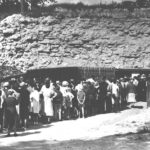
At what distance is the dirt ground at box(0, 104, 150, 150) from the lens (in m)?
10.6

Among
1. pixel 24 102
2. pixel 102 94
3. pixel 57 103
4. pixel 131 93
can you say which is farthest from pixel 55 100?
pixel 131 93

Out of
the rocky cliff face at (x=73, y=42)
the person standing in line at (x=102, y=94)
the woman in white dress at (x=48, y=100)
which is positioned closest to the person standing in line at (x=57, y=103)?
the woman in white dress at (x=48, y=100)

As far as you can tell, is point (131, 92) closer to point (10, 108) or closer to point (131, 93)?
point (131, 93)

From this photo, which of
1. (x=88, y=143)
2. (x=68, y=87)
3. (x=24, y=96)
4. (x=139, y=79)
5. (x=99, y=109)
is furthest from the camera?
(x=139, y=79)

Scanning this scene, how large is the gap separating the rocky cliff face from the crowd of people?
13.2 m

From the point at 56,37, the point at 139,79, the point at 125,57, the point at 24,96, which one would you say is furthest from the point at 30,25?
the point at 24,96

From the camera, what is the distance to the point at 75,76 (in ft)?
88.9

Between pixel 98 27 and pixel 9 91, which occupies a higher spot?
pixel 98 27

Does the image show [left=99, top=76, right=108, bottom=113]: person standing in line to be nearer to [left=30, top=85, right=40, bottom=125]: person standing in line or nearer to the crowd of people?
the crowd of people

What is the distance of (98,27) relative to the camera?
35.8 metres

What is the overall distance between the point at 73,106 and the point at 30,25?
1968 centimetres

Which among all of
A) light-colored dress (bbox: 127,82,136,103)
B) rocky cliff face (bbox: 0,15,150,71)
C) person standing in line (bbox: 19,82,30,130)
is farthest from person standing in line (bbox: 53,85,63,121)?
rocky cliff face (bbox: 0,15,150,71)

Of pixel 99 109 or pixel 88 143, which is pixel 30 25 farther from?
pixel 88 143

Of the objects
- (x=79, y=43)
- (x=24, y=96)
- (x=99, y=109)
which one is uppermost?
(x=79, y=43)
